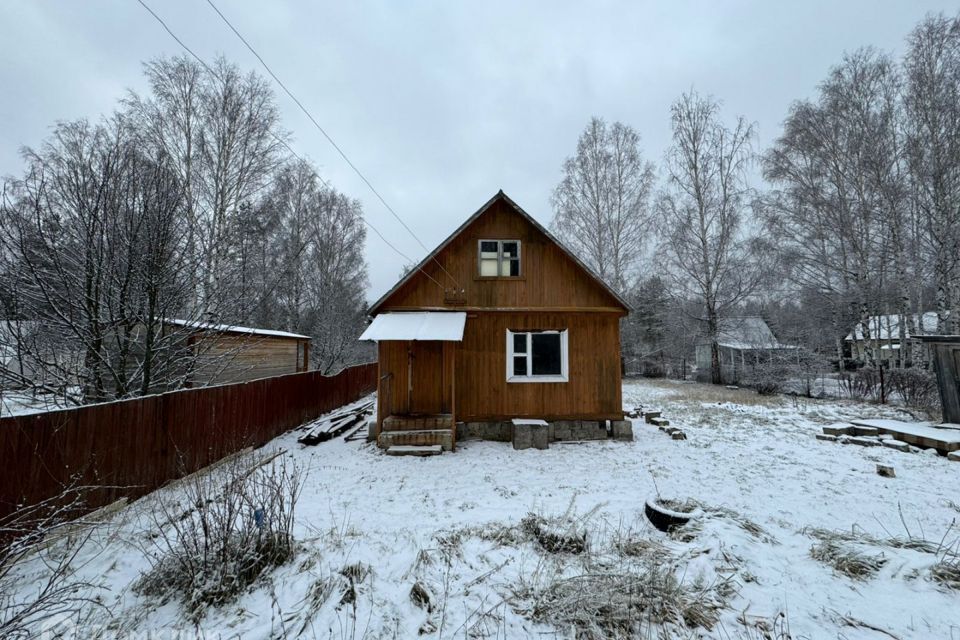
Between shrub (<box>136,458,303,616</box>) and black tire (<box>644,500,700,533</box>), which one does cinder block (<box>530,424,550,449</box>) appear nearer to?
black tire (<box>644,500,700,533</box>)

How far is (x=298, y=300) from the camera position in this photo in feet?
66.5

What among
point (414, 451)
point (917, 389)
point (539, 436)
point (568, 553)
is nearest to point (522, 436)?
point (539, 436)

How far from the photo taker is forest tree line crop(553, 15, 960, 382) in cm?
1377

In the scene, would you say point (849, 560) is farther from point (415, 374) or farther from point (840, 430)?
point (415, 374)

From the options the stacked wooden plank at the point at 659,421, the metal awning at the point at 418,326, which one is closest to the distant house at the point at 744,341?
the stacked wooden plank at the point at 659,421

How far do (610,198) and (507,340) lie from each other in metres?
15.8

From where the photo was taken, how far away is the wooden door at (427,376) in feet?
28.7

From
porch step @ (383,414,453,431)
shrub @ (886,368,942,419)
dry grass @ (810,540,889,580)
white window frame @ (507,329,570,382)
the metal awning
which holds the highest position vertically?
the metal awning

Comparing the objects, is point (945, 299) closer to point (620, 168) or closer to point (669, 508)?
point (620, 168)

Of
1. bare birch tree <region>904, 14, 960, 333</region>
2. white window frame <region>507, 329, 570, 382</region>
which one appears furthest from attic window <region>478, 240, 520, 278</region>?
bare birch tree <region>904, 14, 960, 333</region>

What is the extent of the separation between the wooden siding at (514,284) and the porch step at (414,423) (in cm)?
257

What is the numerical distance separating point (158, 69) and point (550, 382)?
1719 cm

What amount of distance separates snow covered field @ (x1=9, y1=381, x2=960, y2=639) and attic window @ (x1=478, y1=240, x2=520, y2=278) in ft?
14.3

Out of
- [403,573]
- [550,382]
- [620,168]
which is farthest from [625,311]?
[620,168]
